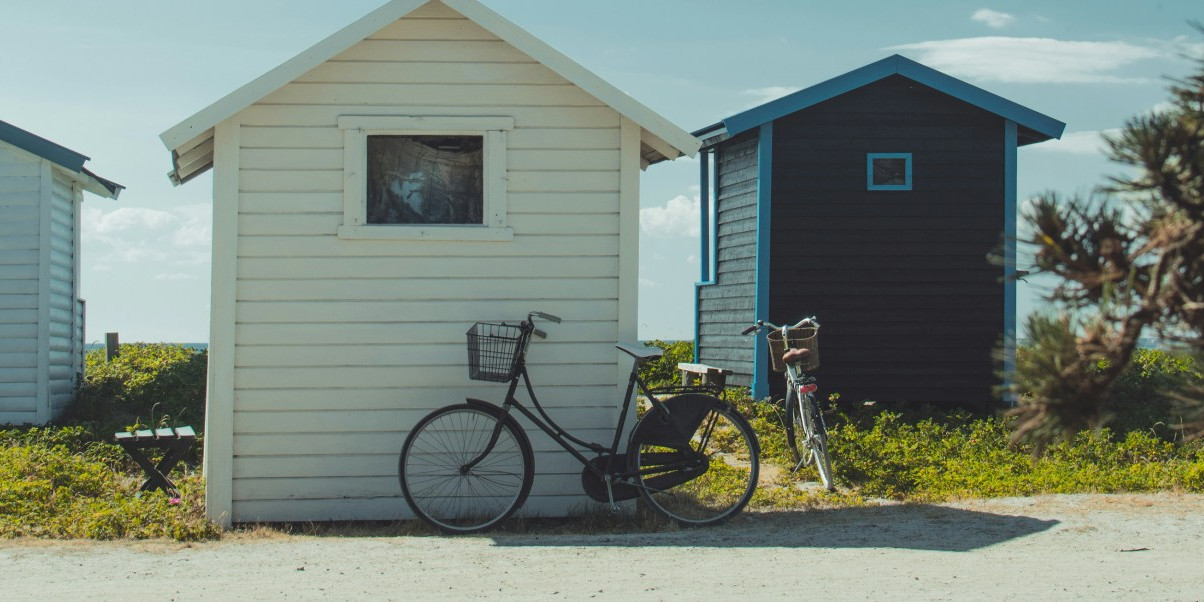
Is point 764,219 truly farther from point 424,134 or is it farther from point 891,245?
point 424,134

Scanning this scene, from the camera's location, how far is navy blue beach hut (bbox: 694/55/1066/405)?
13875 millimetres

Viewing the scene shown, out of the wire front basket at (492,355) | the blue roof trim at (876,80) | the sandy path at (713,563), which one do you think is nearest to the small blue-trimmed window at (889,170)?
the blue roof trim at (876,80)

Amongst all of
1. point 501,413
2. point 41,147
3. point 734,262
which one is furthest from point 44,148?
point 501,413

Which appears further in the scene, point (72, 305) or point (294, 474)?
point (72, 305)

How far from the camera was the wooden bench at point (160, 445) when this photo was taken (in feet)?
29.5

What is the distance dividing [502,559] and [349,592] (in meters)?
1.10

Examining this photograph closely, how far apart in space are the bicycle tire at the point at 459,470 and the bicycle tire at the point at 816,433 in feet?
7.75

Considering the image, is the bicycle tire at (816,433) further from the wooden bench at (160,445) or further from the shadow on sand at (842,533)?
the wooden bench at (160,445)

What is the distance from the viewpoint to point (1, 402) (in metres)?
14.5

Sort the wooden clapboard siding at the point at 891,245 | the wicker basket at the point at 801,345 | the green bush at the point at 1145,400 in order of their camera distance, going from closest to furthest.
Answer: the wicker basket at the point at 801,345
the green bush at the point at 1145,400
the wooden clapboard siding at the point at 891,245

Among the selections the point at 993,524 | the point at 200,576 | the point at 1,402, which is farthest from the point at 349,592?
the point at 1,402

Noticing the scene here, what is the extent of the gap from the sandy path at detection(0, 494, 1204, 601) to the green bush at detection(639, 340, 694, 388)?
28.0ft

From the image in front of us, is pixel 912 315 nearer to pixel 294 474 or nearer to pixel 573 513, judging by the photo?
pixel 573 513

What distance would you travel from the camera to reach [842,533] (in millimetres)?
7539
